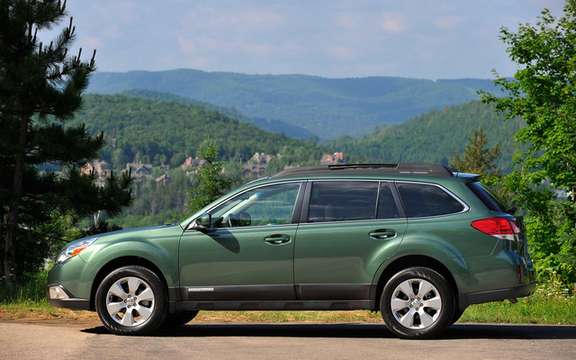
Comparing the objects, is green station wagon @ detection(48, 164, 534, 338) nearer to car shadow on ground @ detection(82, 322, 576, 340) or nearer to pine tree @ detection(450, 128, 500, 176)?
car shadow on ground @ detection(82, 322, 576, 340)

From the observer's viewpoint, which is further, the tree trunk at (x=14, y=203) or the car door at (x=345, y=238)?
the tree trunk at (x=14, y=203)

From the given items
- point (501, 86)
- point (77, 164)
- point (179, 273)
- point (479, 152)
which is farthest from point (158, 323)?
point (479, 152)

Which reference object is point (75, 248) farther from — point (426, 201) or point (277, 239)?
point (426, 201)

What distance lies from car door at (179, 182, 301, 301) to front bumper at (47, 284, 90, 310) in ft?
3.53

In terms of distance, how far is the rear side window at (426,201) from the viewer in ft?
30.9

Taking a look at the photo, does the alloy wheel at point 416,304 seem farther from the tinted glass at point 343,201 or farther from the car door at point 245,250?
the car door at point 245,250

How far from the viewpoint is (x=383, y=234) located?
939 centimetres

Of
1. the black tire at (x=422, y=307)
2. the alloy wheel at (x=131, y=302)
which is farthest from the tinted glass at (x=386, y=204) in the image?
the alloy wheel at (x=131, y=302)

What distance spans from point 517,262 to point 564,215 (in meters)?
27.0

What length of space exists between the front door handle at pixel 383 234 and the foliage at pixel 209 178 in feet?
260

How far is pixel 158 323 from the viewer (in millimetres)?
9672

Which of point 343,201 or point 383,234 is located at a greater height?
point 343,201

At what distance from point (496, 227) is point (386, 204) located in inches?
42.5

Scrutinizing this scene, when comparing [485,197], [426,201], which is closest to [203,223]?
[426,201]
